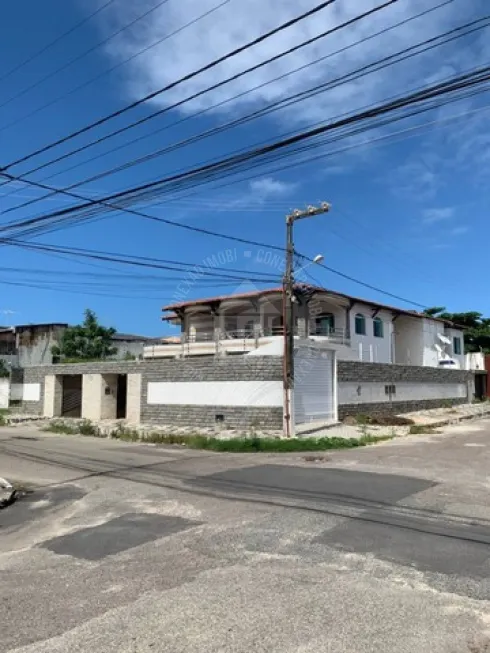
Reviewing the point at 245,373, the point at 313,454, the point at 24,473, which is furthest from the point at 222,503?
the point at 245,373

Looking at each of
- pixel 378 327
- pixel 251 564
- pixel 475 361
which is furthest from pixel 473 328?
pixel 251 564

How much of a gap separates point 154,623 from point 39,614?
1.05m

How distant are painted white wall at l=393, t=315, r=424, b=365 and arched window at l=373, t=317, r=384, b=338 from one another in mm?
3942

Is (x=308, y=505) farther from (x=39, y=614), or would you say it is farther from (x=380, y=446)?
(x=380, y=446)

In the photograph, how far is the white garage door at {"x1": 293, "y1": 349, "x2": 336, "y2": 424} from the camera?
23312 mm

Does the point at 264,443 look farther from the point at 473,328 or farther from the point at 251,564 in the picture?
the point at 473,328

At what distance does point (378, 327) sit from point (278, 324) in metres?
7.62

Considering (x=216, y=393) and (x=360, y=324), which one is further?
(x=360, y=324)

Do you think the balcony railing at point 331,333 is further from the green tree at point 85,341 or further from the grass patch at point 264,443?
the green tree at point 85,341

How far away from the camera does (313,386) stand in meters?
24.1

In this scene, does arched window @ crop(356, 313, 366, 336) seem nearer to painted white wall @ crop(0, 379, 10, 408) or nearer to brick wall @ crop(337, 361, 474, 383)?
brick wall @ crop(337, 361, 474, 383)

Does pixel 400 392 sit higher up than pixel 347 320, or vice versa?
pixel 347 320

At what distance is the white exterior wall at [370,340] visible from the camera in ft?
112

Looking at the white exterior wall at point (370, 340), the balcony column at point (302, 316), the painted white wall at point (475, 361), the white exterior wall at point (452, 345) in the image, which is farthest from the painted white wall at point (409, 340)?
the balcony column at point (302, 316)
